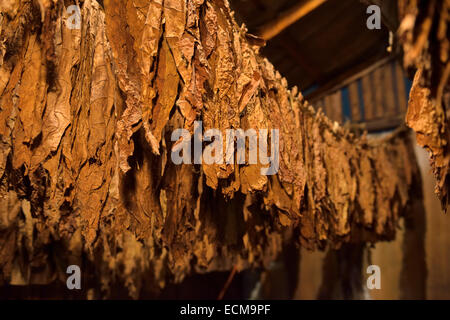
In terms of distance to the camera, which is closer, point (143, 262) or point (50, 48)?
point (50, 48)

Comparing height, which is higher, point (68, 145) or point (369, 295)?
point (68, 145)

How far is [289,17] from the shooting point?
7.50 ft

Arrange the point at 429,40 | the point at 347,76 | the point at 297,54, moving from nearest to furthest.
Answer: the point at 429,40, the point at 297,54, the point at 347,76

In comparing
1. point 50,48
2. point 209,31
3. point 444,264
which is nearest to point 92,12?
point 50,48

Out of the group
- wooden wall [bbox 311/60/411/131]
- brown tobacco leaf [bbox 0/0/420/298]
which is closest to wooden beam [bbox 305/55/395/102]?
wooden wall [bbox 311/60/411/131]

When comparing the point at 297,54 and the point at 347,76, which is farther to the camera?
the point at 347,76

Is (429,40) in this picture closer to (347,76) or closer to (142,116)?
(142,116)

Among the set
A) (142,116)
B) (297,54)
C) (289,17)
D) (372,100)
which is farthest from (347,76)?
(142,116)

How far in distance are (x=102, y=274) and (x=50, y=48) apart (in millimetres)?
2351

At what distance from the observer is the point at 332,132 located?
2.49m

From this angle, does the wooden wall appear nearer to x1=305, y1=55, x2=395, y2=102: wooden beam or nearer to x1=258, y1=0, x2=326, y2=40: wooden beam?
x1=305, y1=55, x2=395, y2=102: wooden beam

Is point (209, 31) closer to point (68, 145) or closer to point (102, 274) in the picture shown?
point (68, 145)

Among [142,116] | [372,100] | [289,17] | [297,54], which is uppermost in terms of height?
[372,100]
